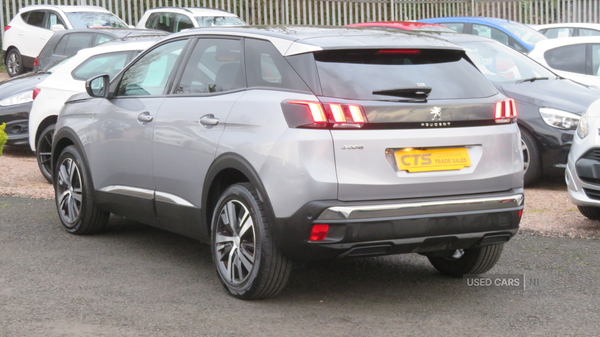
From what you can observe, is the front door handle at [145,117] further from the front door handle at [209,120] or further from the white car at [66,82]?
the white car at [66,82]

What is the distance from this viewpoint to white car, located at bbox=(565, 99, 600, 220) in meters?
7.14

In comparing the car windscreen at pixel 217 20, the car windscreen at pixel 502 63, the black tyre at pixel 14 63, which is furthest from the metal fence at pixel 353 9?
the car windscreen at pixel 502 63

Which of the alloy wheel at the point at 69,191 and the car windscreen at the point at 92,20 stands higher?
the car windscreen at the point at 92,20

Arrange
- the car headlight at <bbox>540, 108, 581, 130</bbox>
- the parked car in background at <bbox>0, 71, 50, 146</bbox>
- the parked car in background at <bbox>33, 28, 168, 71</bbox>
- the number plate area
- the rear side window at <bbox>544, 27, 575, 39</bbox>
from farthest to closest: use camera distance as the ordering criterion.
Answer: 1. the rear side window at <bbox>544, 27, 575, 39</bbox>
2. the parked car in background at <bbox>33, 28, 168, 71</bbox>
3. the parked car in background at <bbox>0, 71, 50, 146</bbox>
4. the car headlight at <bbox>540, 108, 581, 130</bbox>
5. the number plate area

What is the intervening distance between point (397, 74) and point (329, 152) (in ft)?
2.36

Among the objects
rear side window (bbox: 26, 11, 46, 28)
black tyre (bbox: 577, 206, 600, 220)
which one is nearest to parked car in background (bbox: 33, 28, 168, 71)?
rear side window (bbox: 26, 11, 46, 28)

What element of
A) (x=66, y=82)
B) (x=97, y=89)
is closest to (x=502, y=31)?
(x=66, y=82)

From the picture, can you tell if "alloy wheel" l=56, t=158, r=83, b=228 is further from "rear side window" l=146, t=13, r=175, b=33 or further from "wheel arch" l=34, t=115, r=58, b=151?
"rear side window" l=146, t=13, r=175, b=33

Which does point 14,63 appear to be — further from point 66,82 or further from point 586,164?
point 586,164

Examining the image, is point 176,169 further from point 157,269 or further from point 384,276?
point 384,276

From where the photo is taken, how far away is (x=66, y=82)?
33.9 ft

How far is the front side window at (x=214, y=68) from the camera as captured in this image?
5.50 meters

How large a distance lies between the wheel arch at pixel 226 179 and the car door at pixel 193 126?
77 mm

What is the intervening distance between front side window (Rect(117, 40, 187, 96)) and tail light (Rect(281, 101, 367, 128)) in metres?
1.65
